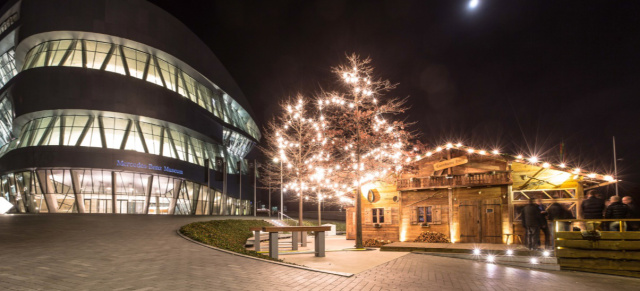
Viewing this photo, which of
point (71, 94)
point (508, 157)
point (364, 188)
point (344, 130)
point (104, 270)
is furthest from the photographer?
point (71, 94)

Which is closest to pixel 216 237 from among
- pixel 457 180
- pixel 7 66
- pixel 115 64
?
pixel 457 180

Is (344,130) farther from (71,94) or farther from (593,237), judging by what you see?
(71,94)

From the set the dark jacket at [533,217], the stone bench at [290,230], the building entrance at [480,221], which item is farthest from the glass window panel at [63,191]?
the dark jacket at [533,217]

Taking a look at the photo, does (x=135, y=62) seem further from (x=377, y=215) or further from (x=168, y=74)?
(x=377, y=215)

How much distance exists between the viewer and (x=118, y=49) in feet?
154

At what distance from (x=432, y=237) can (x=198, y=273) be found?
14.2m

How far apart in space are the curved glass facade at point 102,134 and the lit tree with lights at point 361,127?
31.3 meters

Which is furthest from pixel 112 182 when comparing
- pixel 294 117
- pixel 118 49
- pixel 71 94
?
pixel 294 117

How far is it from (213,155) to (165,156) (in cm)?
1274

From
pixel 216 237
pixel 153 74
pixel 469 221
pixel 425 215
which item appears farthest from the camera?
pixel 153 74

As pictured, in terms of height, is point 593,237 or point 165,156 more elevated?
point 165,156

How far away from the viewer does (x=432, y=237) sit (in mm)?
19531

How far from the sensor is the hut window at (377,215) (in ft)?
73.0

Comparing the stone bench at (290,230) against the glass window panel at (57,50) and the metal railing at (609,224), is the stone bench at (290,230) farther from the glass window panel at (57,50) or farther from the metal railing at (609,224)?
the glass window panel at (57,50)
